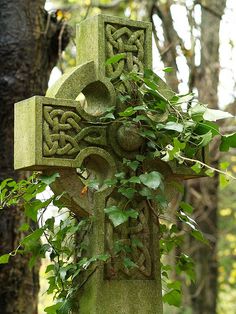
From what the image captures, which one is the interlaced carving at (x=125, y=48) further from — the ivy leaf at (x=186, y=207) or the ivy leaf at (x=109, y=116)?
the ivy leaf at (x=186, y=207)

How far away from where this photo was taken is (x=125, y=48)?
489 centimetres

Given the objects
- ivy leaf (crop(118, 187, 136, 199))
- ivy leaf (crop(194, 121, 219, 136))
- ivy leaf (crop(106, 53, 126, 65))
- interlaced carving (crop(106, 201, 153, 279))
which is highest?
ivy leaf (crop(106, 53, 126, 65))

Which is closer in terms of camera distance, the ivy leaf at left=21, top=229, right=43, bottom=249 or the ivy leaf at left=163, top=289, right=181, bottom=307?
the ivy leaf at left=21, top=229, right=43, bottom=249

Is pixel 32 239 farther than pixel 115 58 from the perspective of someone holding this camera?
Yes

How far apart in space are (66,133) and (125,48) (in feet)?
2.06

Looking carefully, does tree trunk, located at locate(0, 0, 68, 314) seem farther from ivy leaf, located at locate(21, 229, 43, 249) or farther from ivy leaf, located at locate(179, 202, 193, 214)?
ivy leaf, located at locate(179, 202, 193, 214)

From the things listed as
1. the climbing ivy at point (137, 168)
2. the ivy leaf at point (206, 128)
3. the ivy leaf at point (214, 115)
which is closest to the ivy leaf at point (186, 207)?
the climbing ivy at point (137, 168)

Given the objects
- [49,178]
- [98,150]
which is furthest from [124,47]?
[49,178]

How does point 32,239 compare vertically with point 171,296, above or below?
above

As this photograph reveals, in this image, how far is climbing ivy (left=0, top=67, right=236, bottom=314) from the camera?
456 centimetres

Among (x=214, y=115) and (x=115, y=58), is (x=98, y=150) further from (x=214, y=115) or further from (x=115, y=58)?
(x=214, y=115)

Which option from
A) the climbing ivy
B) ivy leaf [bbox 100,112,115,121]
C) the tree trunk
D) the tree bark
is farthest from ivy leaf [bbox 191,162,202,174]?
the tree bark

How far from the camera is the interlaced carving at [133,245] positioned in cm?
460

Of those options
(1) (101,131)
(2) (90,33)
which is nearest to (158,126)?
(1) (101,131)
